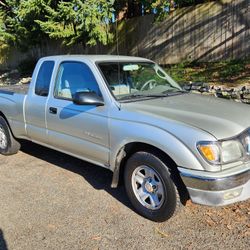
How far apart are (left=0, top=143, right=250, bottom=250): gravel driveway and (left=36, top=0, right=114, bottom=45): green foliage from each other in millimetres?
7603

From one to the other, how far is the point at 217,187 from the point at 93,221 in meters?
1.49

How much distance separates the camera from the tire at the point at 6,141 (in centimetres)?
676

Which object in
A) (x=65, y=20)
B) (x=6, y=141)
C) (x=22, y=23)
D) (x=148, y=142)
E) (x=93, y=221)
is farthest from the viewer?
(x=22, y=23)

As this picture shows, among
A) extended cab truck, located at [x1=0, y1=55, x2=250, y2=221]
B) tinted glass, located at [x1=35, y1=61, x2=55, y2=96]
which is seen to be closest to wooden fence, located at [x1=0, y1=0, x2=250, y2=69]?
extended cab truck, located at [x1=0, y1=55, x2=250, y2=221]

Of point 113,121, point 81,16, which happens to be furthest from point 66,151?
point 81,16

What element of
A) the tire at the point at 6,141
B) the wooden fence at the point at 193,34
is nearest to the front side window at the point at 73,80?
the tire at the point at 6,141

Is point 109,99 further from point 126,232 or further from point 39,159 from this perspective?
point 39,159


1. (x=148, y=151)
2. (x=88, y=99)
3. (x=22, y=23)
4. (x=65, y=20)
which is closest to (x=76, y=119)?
(x=88, y=99)

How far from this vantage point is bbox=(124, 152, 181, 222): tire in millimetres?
3951

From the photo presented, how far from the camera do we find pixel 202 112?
4242 millimetres

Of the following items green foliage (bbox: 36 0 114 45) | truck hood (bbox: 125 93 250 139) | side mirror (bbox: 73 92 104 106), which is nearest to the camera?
truck hood (bbox: 125 93 250 139)

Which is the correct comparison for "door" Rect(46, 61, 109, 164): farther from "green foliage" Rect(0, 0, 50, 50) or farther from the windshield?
"green foliage" Rect(0, 0, 50, 50)

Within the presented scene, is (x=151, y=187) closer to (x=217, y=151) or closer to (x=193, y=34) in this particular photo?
(x=217, y=151)

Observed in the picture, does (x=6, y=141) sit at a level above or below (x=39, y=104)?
below
